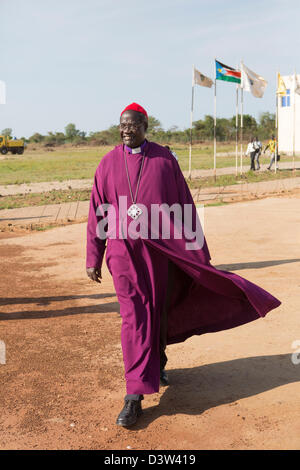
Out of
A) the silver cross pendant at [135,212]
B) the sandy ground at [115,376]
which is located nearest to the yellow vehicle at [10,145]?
the sandy ground at [115,376]

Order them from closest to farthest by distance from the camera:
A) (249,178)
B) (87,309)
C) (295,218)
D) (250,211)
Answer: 1. (87,309)
2. (295,218)
3. (250,211)
4. (249,178)

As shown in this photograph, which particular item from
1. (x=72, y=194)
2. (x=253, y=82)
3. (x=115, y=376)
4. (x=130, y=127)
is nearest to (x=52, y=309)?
(x=115, y=376)

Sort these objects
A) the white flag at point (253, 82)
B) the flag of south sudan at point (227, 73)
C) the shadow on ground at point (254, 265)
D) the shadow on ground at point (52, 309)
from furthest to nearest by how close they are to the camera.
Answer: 1. the white flag at point (253, 82)
2. the flag of south sudan at point (227, 73)
3. the shadow on ground at point (254, 265)
4. the shadow on ground at point (52, 309)

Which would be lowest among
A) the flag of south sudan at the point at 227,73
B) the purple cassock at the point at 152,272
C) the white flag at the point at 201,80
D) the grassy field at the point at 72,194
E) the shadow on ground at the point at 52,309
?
the shadow on ground at the point at 52,309

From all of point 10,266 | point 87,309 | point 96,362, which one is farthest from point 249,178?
point 96,362

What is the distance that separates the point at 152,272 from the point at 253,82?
20077 millimetres

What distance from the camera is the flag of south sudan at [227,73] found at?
21.7m

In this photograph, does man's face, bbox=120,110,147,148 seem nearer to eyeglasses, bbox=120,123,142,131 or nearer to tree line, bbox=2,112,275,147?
eyeglasses, bbox=120,123,142,131

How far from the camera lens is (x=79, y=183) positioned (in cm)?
2358

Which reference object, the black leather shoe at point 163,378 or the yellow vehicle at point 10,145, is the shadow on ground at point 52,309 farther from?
the yellow vehicle at point 10,145

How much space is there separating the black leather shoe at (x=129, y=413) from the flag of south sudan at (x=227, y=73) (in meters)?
19.1

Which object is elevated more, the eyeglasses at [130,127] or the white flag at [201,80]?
the white flag at [201,80]

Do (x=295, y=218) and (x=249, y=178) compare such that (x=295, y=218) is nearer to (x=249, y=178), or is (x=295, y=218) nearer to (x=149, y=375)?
(x=149, y=375)

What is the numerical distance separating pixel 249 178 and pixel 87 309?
58.0ft
